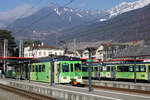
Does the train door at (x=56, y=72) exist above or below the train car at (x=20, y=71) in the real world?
above

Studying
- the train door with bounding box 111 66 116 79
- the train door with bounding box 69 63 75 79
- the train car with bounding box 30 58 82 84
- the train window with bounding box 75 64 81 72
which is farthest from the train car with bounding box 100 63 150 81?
the train door with bounding box 69 63 75 79

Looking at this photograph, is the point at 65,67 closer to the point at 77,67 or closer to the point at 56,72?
the point at 56,72

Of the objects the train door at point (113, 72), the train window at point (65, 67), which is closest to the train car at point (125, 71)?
the train door at point (113, 72)

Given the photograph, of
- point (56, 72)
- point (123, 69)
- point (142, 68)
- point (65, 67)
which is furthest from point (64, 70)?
point (123, 69)

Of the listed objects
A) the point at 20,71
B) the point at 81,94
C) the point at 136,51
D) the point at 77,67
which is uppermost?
the point at 136,51

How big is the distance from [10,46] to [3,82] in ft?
216

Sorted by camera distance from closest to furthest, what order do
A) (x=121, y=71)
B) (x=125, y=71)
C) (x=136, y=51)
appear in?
(x=125, y=71)
(x=121, y=71)
(x=136, y=51)

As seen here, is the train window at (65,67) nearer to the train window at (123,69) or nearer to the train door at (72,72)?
the train door at (72,72)

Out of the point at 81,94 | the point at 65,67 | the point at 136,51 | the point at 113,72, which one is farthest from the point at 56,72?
the point at 136,51

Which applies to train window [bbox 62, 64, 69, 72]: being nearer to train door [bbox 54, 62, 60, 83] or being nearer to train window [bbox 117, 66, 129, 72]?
train door [bbox 54, 62, 60, 83]

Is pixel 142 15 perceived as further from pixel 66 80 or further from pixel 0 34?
pixel 66 80

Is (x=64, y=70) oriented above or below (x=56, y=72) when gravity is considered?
above

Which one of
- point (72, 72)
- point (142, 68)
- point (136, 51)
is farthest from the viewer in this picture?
point (136, 51)

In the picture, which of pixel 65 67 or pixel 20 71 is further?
pixel 20 71
